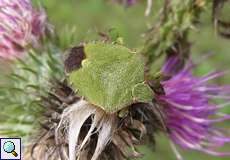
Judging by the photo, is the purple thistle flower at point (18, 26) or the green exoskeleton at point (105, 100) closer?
the green exoskeleton at point (105, 100)

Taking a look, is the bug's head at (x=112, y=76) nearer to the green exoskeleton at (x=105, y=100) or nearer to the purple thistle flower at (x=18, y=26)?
the green exoskeleton at (x=105, y=100)

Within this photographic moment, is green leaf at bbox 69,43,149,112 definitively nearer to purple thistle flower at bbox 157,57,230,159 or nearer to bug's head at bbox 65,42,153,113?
bug's head at bbox 65,42,153,113

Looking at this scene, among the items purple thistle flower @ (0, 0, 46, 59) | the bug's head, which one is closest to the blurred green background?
purple thistle flower @ (0, 0, 46, 59)

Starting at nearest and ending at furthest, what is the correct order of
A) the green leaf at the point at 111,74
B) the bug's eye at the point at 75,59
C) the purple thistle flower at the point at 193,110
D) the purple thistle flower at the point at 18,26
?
1. the green leaf at the point at 111,74
2. the bug's eye at the point at 75,59
3. the purple thistle flower at the point at 18,26
4. the purple thistle flower at the point at 193,110

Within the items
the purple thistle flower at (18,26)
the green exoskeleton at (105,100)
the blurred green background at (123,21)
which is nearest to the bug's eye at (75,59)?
the green exoskeleton at (105,100)

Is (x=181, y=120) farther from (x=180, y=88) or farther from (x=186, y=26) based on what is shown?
(x=186, y=26)

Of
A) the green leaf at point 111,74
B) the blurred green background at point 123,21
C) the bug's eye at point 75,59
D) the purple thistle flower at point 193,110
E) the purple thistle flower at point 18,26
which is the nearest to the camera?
the green leaf at point 111,74
